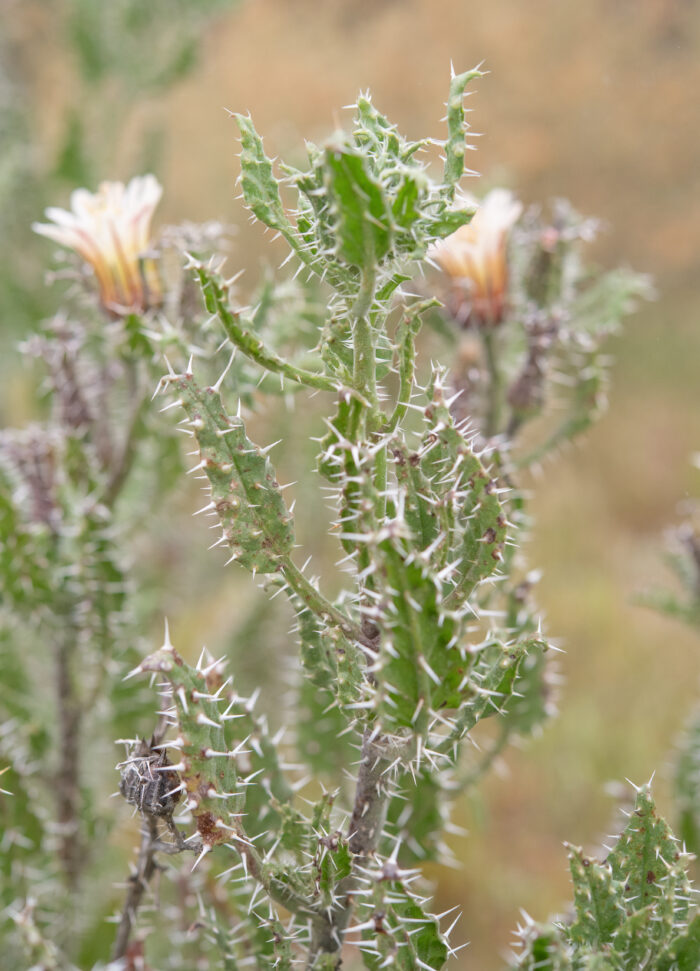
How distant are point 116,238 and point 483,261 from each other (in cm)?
58

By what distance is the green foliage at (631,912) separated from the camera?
0.89 m

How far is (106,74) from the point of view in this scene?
2.96 m

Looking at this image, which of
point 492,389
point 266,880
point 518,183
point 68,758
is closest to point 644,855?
point 266,880

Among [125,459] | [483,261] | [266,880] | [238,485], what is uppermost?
[483,261]

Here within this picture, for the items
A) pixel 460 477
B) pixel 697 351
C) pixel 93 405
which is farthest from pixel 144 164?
pixel 697 351

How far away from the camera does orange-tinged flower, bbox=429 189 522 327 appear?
1512 millimetres

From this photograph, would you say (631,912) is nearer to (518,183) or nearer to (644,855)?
(644,855)

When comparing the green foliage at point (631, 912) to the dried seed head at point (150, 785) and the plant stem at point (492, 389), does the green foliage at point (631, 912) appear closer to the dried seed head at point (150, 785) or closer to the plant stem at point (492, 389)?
the dried seed head at point (150, 785)

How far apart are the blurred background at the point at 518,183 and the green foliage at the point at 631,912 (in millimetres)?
1646

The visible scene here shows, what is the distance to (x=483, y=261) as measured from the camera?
1.53 meters

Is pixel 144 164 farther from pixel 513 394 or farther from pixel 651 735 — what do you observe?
pixel 651 735

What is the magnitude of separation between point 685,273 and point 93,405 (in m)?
4.64

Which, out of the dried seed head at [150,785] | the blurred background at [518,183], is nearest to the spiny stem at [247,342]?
the dried seed head at [150,785]

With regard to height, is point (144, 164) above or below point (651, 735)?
above
